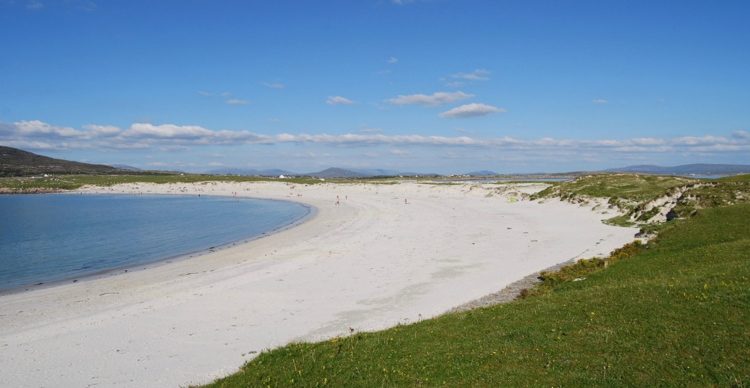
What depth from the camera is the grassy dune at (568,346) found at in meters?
8.92

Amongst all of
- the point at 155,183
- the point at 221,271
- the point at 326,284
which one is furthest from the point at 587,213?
the point at 155,183

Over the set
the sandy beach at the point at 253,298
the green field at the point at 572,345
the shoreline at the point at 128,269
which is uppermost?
the green field at the point at 572,345

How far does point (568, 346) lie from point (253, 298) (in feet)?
45.9

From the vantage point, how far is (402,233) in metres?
38.5

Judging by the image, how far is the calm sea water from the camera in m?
29.3

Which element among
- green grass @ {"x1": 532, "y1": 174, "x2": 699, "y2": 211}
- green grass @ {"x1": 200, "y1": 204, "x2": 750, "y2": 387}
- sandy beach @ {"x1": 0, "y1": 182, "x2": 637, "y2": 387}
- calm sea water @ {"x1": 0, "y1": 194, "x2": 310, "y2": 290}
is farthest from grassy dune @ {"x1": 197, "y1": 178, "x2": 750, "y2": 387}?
green grass @ {"x1": 532, "y1": 174, "x2": 699, "y2": 211}

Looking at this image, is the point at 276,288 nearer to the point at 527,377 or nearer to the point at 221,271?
the point at 221,271

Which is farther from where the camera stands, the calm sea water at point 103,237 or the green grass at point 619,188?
the green grass at point 619,188

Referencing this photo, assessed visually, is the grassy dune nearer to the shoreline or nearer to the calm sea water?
the shoreline

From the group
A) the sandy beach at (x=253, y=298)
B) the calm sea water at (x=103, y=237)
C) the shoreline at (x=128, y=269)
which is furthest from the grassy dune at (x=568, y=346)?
the calm sea water at (x=103, y=237)

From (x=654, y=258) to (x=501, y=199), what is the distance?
53.3 m

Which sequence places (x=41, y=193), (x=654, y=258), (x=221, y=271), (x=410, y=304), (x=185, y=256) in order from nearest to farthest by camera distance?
(x=410, y=304) < (x=654, y=258) < (x=221, y=271) < (x=185, y=256) < (x=41, y=193)

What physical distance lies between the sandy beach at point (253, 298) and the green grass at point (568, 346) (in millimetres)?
3134

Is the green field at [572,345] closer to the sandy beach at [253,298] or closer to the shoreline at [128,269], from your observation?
the sandy beach at [253,298]
